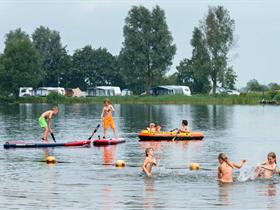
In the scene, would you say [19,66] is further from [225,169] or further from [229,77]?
[225,169]

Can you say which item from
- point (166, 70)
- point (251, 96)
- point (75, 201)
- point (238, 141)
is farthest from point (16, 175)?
point (166, 70)

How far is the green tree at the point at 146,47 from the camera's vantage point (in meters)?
158

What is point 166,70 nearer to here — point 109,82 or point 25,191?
point 109,82

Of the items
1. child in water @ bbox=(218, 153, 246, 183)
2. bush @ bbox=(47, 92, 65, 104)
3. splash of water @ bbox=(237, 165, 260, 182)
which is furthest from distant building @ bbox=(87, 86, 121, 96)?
child in water @ bbox=(218, 153, 246, 183)

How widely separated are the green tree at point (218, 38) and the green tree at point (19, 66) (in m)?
33.2

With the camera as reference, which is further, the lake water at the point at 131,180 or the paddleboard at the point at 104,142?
the paddleboard at the point at 104,142

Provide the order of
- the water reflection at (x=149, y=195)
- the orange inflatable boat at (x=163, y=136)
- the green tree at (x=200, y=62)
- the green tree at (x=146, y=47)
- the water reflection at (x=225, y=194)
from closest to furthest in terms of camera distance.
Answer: the water reflection at (x=149, y=195) → the water reflection at (x=225, y=194) → the orange inflatable boat at (x=163, y=136) → the green tree at (x=200, y=62) → the green tree at (x=146, y=47)

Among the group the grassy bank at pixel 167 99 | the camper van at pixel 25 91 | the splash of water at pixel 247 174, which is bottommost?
the splash of water at pixel 247 174

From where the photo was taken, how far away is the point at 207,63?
5960 inches

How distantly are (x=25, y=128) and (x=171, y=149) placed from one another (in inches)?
870

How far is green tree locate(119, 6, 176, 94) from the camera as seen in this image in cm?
15838

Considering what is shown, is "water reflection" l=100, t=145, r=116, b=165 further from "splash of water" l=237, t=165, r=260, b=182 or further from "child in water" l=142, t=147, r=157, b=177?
"splash of water" l=237, t=165, r=260, b=182

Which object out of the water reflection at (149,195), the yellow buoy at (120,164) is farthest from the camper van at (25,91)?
the water reflection at (149,195)

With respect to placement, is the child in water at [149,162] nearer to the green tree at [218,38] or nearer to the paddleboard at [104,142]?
the paddleboard at [104,142]
